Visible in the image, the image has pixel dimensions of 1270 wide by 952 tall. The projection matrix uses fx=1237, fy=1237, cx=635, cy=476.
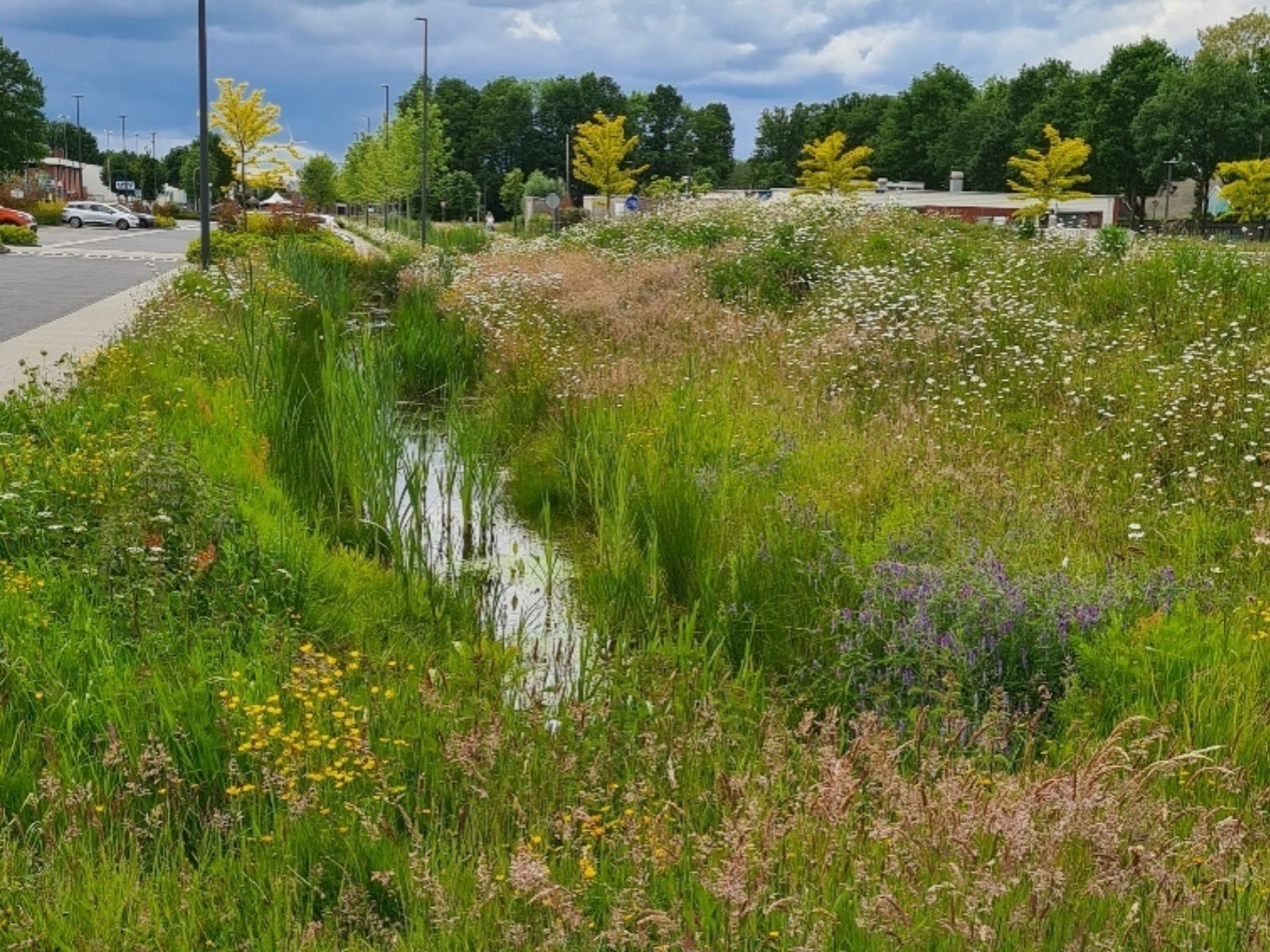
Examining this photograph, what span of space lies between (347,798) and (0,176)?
81.7m

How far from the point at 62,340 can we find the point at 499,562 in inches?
329

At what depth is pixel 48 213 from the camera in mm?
60469

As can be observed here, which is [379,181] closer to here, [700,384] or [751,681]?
[700,384]

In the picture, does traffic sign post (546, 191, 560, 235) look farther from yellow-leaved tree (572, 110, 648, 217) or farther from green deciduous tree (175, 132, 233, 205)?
green deciduous tree (175, 132, 233, 205)

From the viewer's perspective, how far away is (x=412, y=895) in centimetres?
297

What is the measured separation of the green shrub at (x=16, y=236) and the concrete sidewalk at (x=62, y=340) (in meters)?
20.5

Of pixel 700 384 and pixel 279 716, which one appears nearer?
pixel 279 716

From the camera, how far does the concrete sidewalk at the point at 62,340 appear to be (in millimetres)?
10422

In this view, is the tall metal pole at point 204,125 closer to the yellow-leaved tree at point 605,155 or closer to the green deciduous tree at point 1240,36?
the yellow-leaved tree at point 605,155

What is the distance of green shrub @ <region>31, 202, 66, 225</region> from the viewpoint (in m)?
60.2

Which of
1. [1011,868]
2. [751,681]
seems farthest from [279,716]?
[1011,868]

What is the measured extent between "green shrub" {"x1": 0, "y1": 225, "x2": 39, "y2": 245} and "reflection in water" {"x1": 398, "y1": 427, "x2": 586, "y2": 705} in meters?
32.8

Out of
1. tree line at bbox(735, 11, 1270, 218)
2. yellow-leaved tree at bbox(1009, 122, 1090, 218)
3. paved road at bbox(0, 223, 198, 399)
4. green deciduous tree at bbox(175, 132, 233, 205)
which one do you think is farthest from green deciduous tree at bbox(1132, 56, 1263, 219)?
paved road at bbox(0, 223, 198, 399)

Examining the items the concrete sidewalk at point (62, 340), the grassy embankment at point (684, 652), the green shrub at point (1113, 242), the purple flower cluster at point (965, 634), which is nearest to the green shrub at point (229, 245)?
the concrete sidewalk at point (62, 340)
